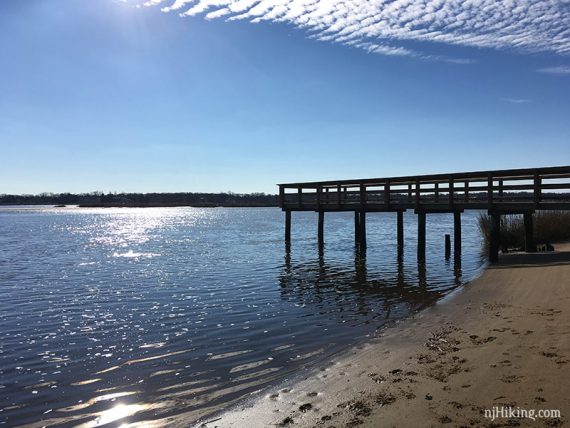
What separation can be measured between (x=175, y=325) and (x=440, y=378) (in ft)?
19.7

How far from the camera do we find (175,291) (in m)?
13.9

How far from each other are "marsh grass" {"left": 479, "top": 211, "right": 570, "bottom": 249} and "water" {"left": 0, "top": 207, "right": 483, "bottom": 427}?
A: 288cm

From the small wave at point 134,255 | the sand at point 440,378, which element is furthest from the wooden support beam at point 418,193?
the small wave at point 134,255

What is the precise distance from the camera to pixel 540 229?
75.7 ft

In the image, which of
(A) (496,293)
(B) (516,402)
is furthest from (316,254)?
(B) (516,402)

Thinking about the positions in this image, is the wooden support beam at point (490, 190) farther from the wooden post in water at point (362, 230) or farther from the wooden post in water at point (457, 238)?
the wooden post in water at point (362, 230)

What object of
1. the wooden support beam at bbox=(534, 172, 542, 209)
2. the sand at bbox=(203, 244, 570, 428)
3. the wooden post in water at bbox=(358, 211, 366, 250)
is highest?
the wooden support beam at bbox=(534, 172, 542, 209)

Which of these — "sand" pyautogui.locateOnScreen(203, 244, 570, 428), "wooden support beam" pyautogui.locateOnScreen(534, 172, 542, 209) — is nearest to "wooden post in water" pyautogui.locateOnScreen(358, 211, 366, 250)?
"wooden support beam" pyautogui.locateOnScreen(534, 172, 542, 209)

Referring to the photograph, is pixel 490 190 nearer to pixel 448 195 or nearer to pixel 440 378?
pixel 448 195

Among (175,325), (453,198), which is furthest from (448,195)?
(175,325)

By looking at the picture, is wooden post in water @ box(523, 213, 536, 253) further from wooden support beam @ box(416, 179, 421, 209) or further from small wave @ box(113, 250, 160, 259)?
small wave @ box(113, 250, 160, 259)

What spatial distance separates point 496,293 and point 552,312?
2842mm

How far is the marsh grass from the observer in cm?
2212

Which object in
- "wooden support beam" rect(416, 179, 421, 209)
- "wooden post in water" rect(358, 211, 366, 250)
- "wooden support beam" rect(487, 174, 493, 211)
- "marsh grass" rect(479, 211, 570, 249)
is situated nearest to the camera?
"wooden support beam" rect(487, 174, 493, 211)
